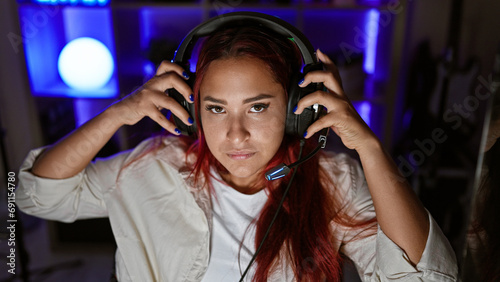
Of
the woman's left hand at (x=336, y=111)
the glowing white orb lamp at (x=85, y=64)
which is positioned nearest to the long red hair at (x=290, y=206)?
the woman's left hand at (x=336, y=111)

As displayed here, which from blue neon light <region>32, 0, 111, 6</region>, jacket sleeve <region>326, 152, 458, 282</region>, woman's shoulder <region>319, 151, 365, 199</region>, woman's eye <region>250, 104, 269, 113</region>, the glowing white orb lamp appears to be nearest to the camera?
jacket sleeve <region>326, 152, 458, 282</region>

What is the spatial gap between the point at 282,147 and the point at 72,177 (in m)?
0.57

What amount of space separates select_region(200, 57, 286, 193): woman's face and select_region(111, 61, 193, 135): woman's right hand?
0.06 m

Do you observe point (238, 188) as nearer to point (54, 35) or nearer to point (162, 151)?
point (162, 151)

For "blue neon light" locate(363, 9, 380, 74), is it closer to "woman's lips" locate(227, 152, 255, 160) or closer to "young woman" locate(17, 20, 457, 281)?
"young woman" locate(17, 20, 457, 281)

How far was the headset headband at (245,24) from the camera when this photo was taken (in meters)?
0.82

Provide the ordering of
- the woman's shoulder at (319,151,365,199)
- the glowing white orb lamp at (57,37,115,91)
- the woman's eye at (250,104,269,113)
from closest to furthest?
the woman's eye at (250,104,269,113)
the woman's shoulder at (319,151,365,199)
the glowing white orb lamp at (57,37,115,91)

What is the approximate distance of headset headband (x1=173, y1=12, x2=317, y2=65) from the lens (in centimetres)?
82

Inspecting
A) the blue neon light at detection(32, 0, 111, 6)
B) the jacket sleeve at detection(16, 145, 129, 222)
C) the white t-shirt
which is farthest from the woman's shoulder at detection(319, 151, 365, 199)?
the blue neon light at detection(32, 0, 111, 6)

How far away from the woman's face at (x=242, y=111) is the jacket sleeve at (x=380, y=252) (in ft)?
0.87

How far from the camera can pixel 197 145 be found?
3.61 ft

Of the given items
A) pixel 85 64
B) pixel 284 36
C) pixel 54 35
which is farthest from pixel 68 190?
pixel 54 35

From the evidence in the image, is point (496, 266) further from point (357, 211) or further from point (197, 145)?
point (197, 145)

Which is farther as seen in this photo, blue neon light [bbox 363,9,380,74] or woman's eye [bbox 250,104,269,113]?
blue neon light [bbox 363,9,380,74]
